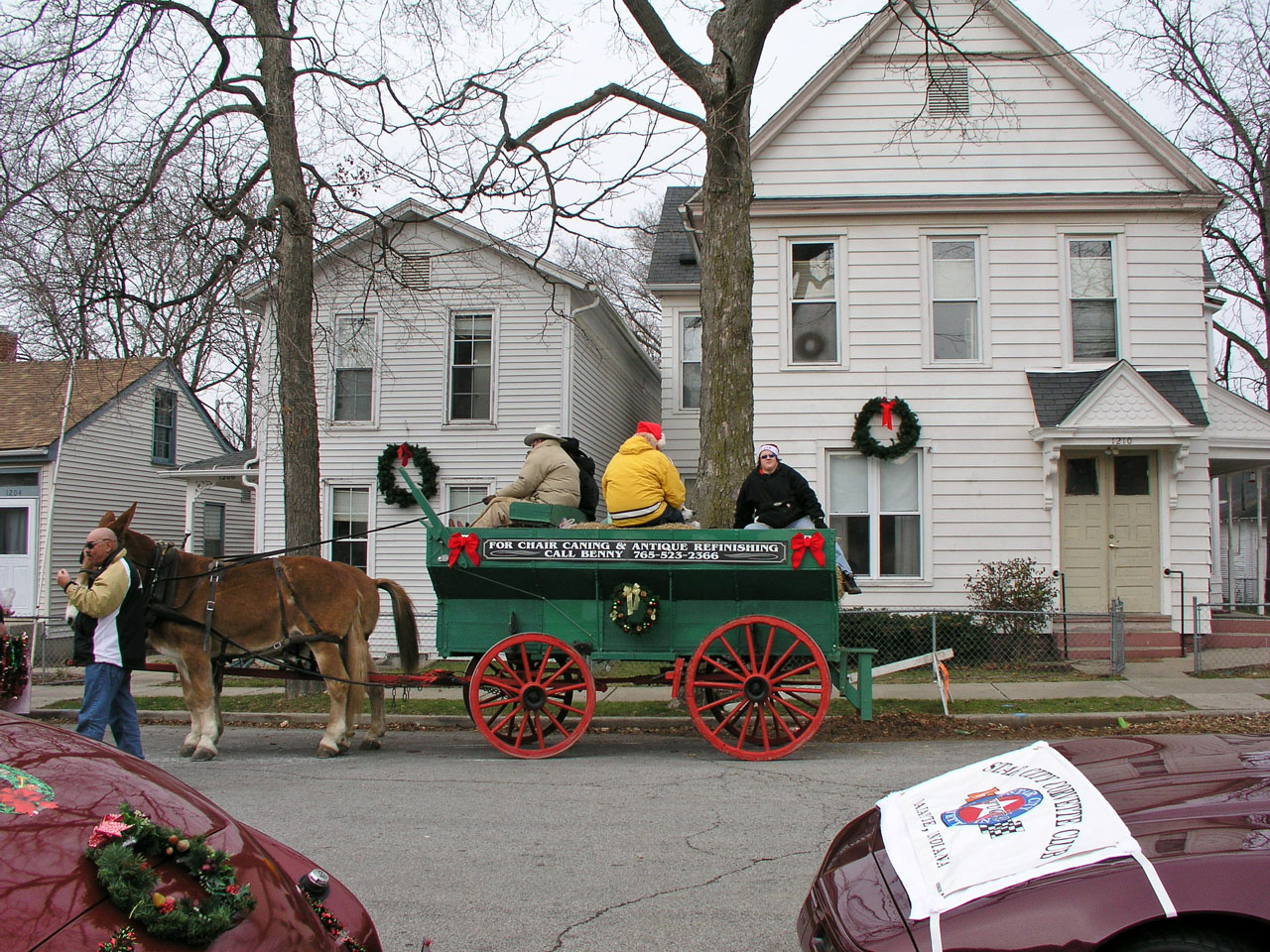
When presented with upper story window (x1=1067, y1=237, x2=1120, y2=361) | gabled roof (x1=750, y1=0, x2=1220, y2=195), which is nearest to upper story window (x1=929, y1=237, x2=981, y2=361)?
upper story window (x1=1067, y1=237, x2=1120, y2=361)

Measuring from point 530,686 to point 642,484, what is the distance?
1.85m

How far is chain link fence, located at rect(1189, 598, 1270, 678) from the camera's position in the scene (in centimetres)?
1291

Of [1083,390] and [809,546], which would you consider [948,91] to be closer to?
[1083,390]

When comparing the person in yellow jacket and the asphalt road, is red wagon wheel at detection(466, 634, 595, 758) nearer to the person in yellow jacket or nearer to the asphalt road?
the asphalt road

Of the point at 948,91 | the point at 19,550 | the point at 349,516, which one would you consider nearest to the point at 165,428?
the point at 19,550

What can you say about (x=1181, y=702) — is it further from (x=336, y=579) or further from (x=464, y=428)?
(x=464, y=428)

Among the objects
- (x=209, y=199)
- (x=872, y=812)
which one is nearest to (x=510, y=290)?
(x=209, y=199)

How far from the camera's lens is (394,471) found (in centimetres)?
1842

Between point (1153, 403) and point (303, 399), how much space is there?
1109 cm

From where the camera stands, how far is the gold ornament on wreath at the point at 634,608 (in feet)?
26.5

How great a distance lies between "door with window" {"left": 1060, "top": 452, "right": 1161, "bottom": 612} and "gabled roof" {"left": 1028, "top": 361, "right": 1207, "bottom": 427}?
80 centimetres

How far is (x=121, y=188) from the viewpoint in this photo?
12359 millimetres

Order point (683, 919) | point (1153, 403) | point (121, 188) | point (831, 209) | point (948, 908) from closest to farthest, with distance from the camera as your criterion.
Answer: point (948, 908)
point (683, 919)
point (121, 188)
point (1153, 403)
point (831, 209)

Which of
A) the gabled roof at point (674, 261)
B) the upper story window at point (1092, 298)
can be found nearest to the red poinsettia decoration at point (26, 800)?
the upper story window at point (1092, 298)
